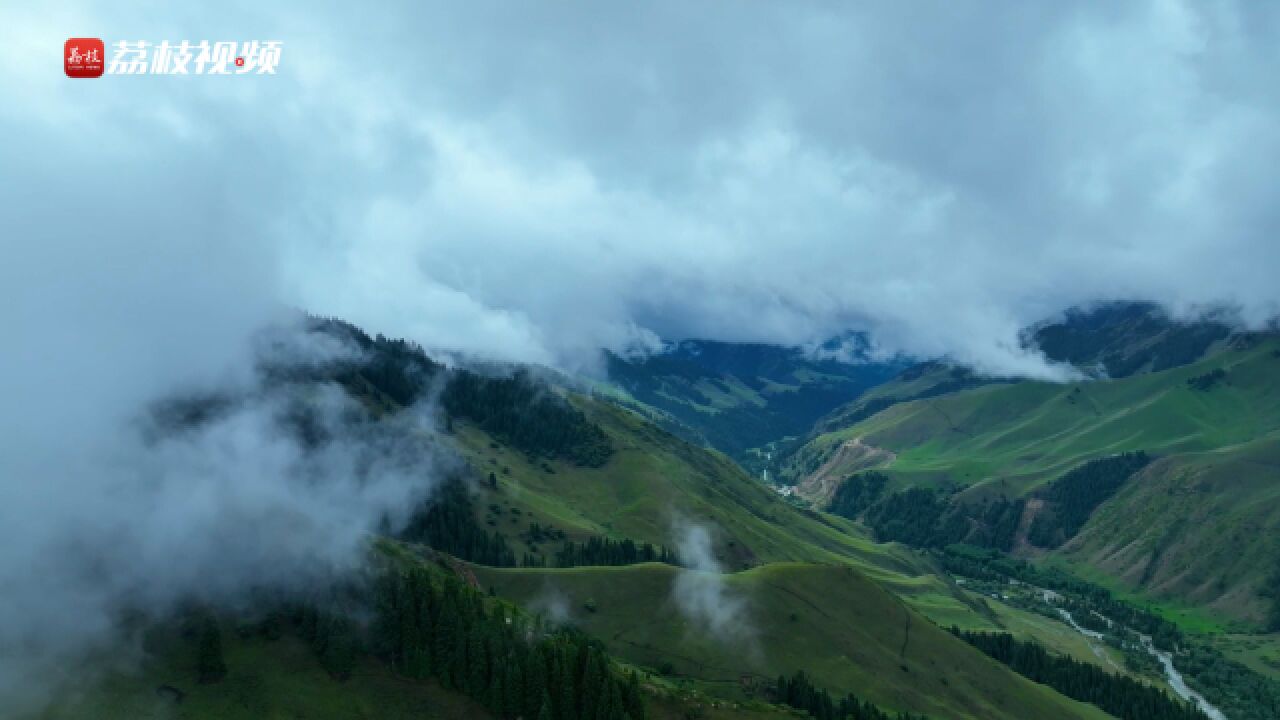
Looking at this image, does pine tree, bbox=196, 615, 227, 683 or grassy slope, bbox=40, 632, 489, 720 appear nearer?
grassy slope, bbox=40, 632, 489, 720

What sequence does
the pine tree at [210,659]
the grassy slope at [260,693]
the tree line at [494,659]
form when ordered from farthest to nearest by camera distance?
the tree line at [494,659], the pine tree at [210,659], the grassy slope at [260,693]

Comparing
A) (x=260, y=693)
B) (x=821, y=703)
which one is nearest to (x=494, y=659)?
(x=260, y=693)

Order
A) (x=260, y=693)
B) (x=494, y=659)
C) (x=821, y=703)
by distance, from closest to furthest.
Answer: (x=260, y=693), (x=494, y=659), (x=821, y=703)

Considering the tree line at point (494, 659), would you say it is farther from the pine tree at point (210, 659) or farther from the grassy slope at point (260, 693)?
the pine tree at point (210, 659)

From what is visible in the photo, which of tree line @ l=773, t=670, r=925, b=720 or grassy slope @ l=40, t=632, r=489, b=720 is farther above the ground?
tree line @ l=773, t=670, r=925, b=720

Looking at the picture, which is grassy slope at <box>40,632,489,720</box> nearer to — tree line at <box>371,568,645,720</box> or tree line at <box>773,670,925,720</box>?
tree line at <box>371,568,645,720</box>

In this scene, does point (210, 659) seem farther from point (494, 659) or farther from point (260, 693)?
point (494, 659)

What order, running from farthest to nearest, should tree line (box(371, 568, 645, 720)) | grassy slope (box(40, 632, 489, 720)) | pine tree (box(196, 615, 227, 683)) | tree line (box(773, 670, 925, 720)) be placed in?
tree line (box(773, 670, 925, 720)) → tree line (box(371, 568, 645, 720)) → pine tree (box(196, 615, 227, 683)) → grassy slope (box(40, 632, 489, 720))

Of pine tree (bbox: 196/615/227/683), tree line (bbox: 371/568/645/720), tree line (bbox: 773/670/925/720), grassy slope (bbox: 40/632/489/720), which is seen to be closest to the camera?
grassy slope (bbox: 40/632/489/720)

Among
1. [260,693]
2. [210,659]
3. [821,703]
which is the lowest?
[260,693]

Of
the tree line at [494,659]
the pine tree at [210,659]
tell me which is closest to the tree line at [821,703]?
the tree line at [494,659]

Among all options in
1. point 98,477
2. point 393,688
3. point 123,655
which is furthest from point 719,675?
point 98,477

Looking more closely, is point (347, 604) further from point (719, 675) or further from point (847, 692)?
point (847, 692)

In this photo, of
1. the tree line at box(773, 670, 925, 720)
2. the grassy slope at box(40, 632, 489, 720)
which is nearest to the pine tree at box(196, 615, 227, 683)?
the grassy slope at box(40, 632, 489, 720)
